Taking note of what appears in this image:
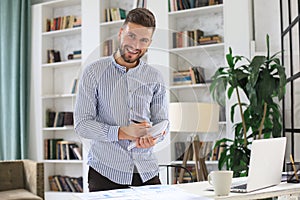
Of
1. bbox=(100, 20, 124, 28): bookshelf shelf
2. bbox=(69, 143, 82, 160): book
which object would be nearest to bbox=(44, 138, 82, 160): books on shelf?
bbox=(69, 143, 82, 160): book

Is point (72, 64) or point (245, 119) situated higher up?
point (72, 64)

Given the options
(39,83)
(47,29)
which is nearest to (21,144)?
(39,83)

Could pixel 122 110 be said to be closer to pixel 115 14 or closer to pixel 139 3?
pixel 139 3

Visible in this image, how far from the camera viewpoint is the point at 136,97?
2.16 m

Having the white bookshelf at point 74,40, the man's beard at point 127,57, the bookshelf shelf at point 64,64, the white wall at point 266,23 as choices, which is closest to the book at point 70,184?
the white bookshelf at point 74,40

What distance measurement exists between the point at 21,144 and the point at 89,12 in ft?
5.41

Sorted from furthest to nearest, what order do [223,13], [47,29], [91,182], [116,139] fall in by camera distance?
[47,29], [223,13], [91,182], [116,139]

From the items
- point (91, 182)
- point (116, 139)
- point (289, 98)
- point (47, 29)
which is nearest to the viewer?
point (116, 139)

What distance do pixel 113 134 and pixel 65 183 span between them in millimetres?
3959

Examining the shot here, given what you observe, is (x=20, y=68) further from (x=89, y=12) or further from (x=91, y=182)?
(x=91, y=182)

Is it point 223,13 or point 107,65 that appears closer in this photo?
point 107,65

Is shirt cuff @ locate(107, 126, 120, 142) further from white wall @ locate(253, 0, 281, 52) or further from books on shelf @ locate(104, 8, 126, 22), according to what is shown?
books on shelf @ locate(104, 8, 126, 22)

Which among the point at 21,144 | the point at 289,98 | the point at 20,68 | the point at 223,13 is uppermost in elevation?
the point at 223,13

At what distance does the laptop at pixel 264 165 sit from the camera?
209 cm
